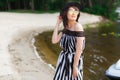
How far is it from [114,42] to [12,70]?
939 centimetres

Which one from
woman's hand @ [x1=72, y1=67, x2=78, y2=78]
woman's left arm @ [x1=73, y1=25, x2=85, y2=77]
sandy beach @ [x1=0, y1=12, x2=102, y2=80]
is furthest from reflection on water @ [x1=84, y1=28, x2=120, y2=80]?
woman's left arm @ [x1=73, y1=25, x2=85, y2=77]

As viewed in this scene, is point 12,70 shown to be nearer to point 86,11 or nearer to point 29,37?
point 29,37

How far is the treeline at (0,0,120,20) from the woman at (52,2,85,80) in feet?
90.6

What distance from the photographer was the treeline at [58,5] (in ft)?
110

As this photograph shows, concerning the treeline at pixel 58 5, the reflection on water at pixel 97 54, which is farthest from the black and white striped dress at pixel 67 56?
the treeline at pixel 58 5

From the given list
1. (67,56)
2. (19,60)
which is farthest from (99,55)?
(67,56)

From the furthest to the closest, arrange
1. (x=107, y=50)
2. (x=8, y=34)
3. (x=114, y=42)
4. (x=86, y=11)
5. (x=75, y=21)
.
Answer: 1. (x=86, y=11)
2. (x=114, y=42)
3. (x=8, y=34)
4. (x=107, y=50)
5. (x=75, y=21)

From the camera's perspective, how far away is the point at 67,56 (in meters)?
5.64

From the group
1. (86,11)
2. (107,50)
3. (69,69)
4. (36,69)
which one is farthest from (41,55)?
(86,11)

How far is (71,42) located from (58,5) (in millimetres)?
29917

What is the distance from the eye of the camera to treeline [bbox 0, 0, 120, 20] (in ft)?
110

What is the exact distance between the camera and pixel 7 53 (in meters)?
11.6

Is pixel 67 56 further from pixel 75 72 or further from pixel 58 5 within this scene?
pixel 58 5

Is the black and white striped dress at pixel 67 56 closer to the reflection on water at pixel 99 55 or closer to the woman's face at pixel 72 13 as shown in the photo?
the woman's face at pixel 72 13
